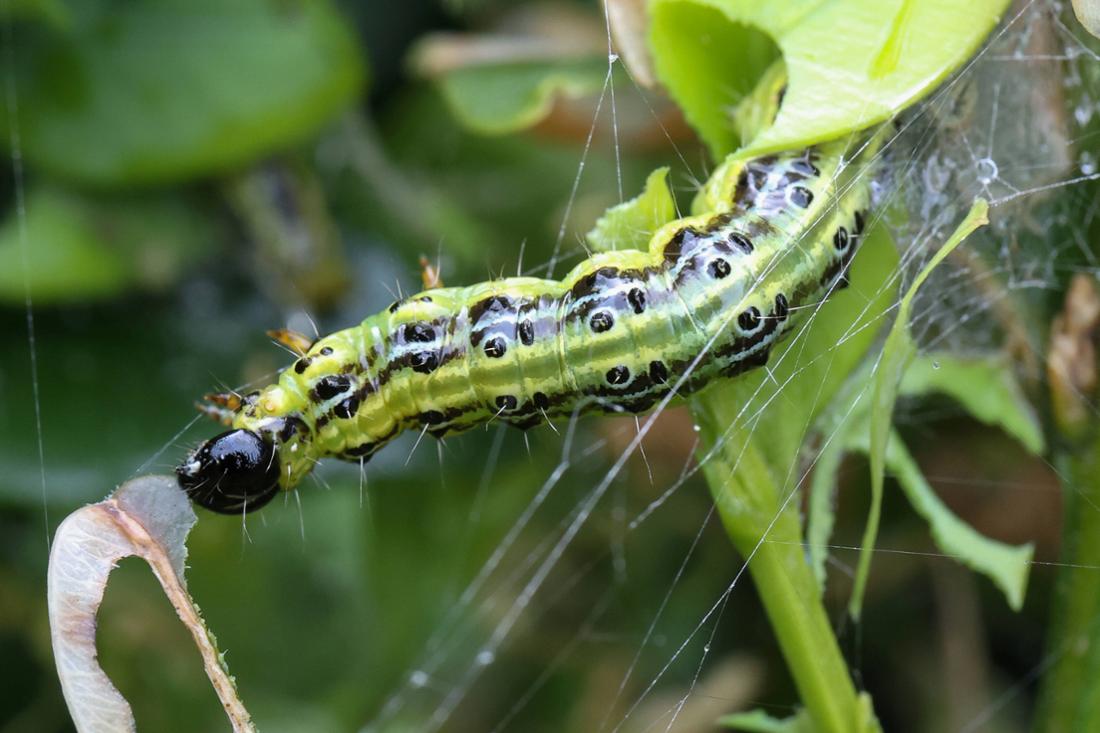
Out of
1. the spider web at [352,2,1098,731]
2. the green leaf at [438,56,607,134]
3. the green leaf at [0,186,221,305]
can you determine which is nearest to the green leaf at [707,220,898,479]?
the spider web at [352,2,1098,731]

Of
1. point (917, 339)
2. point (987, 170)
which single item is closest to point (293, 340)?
point (917, 339)

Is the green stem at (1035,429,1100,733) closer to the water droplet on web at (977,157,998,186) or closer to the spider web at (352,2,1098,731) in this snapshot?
the spider web at (352,2,1098,731)

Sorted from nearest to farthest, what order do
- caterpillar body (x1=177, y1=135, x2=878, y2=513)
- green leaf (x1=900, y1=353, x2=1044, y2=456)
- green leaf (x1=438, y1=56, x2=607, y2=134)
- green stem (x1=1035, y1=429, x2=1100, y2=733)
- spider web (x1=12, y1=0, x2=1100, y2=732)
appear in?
caterpillar body (x1=177, y1=135, x2=878, y2=513)
green stem (x1=1035, y1=429, x2=1100, y2=733)
green leaf (x1=900, y1=353, x2=1044, y2=456)
green leaf (x1=438, y1=56, x2=607, y2=134)
spider web (x1=12, y1=0, x2=1100, y2=732)

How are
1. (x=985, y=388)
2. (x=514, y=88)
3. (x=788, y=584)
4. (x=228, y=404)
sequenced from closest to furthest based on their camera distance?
(x=788, y=584)
(x=228, y=404)
(x=985, y=388)
(x=514, y=88)

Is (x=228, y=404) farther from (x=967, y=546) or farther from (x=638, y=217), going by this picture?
(x=967, y=546)

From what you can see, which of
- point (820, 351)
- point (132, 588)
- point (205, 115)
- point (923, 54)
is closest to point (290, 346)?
point (820, 351)

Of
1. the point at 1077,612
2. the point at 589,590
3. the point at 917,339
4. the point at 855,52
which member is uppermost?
the point at 855,52

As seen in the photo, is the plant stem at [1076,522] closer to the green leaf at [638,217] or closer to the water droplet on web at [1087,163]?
the water droplet on web at [1087,163]
